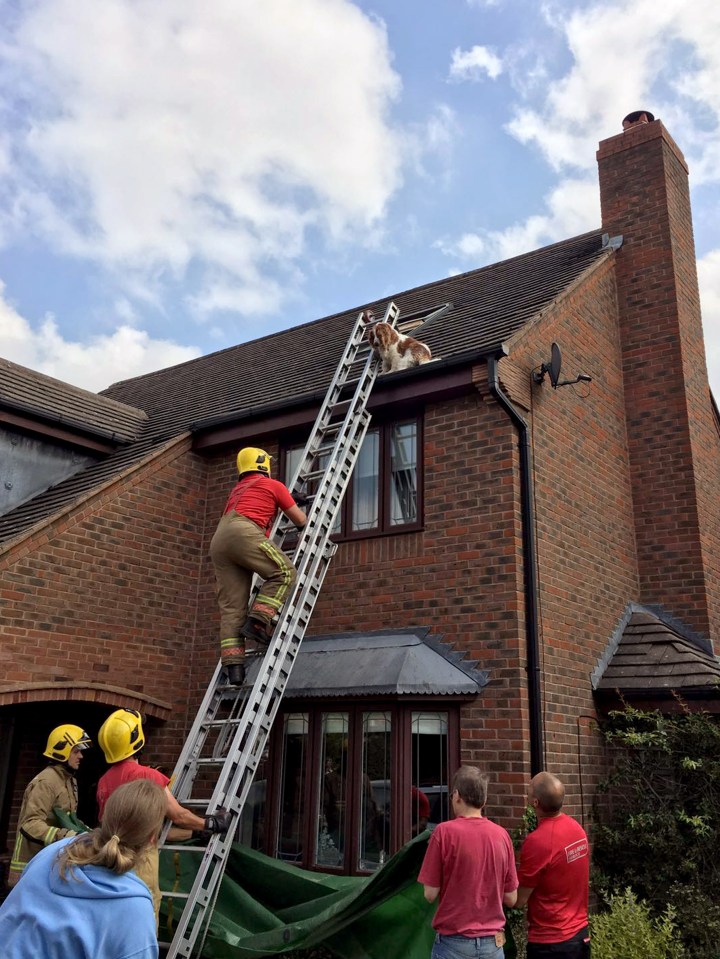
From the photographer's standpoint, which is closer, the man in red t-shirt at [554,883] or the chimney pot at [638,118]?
the man in red t-shirt at [554,883]

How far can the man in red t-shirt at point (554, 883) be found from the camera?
4.54 metres

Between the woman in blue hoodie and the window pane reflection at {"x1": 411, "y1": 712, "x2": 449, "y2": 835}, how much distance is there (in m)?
5.36

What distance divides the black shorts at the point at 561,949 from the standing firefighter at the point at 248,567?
108 inches

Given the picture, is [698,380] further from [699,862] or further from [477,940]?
[477,940]

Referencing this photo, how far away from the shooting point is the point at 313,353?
40.6 ft

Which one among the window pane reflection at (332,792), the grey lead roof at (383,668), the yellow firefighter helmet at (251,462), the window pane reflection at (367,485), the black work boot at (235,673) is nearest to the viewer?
the black work boot at (235,673)

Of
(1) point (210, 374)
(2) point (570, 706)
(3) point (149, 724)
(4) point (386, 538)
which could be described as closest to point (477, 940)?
(2) point (570, 706)

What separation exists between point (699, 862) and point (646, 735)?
3.54 feet

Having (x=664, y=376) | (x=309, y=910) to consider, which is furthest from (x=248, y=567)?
(x=664, y=376)

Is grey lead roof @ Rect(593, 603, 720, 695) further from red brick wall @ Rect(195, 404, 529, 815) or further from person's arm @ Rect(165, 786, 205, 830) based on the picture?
person's arm @ Rect(165, 786, 205, 830)

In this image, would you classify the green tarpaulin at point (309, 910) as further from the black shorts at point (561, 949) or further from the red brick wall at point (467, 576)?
the red brick wall at point (467, 576)

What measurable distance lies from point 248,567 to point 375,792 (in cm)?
255

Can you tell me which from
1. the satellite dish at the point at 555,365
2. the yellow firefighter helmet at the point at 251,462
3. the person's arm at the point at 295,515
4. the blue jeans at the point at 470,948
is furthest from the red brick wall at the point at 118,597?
the blue jeans at the point at 470,948

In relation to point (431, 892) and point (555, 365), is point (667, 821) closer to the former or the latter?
point (431, 892)
